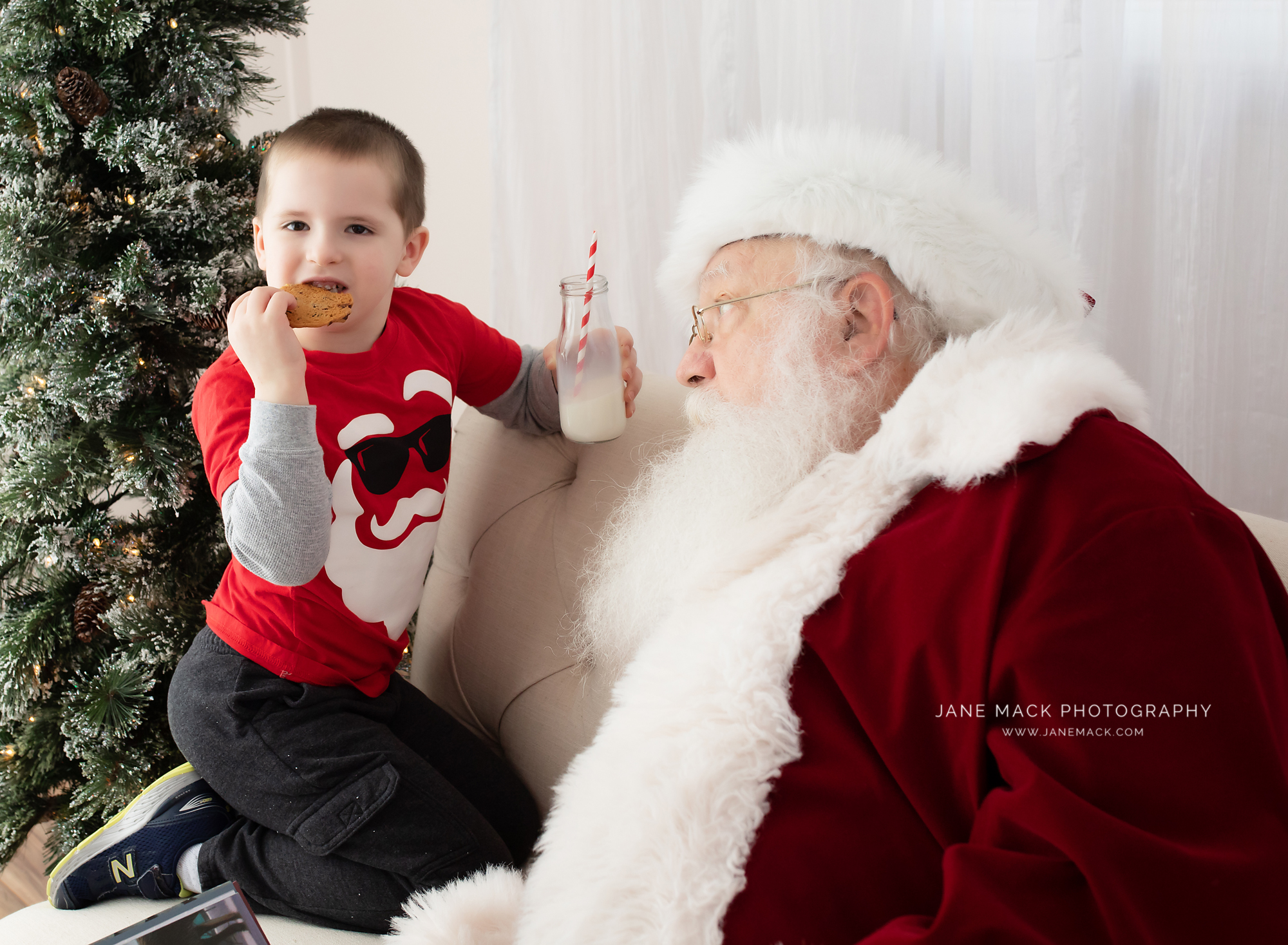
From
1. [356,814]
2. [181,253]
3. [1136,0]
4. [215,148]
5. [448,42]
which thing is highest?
[448,42]

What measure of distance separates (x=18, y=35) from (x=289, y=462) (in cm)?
106

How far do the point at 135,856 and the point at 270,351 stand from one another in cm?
85

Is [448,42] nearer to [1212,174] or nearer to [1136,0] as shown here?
[1136,0]

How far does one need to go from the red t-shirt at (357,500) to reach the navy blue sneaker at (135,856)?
11.5 inches

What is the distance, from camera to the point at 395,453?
1.56 m

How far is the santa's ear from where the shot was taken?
4.01ft

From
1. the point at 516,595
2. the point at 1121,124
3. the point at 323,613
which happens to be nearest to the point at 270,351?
the point at 323,613

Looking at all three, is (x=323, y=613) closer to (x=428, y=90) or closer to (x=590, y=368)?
(x=590, y=368)

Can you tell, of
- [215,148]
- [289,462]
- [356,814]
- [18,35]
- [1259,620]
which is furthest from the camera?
[215,148]

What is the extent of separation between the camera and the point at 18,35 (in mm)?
1646

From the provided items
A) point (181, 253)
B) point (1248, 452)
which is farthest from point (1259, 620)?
point (181, 253)

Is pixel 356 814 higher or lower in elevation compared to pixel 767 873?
lower

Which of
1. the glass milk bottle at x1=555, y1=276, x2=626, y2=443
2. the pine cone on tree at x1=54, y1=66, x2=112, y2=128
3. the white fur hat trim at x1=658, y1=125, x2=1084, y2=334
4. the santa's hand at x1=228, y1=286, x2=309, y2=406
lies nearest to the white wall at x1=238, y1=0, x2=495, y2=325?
the pine cone on tree at x1=54, y1=66, x2=112, y2=128

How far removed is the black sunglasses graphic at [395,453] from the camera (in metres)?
1.52
